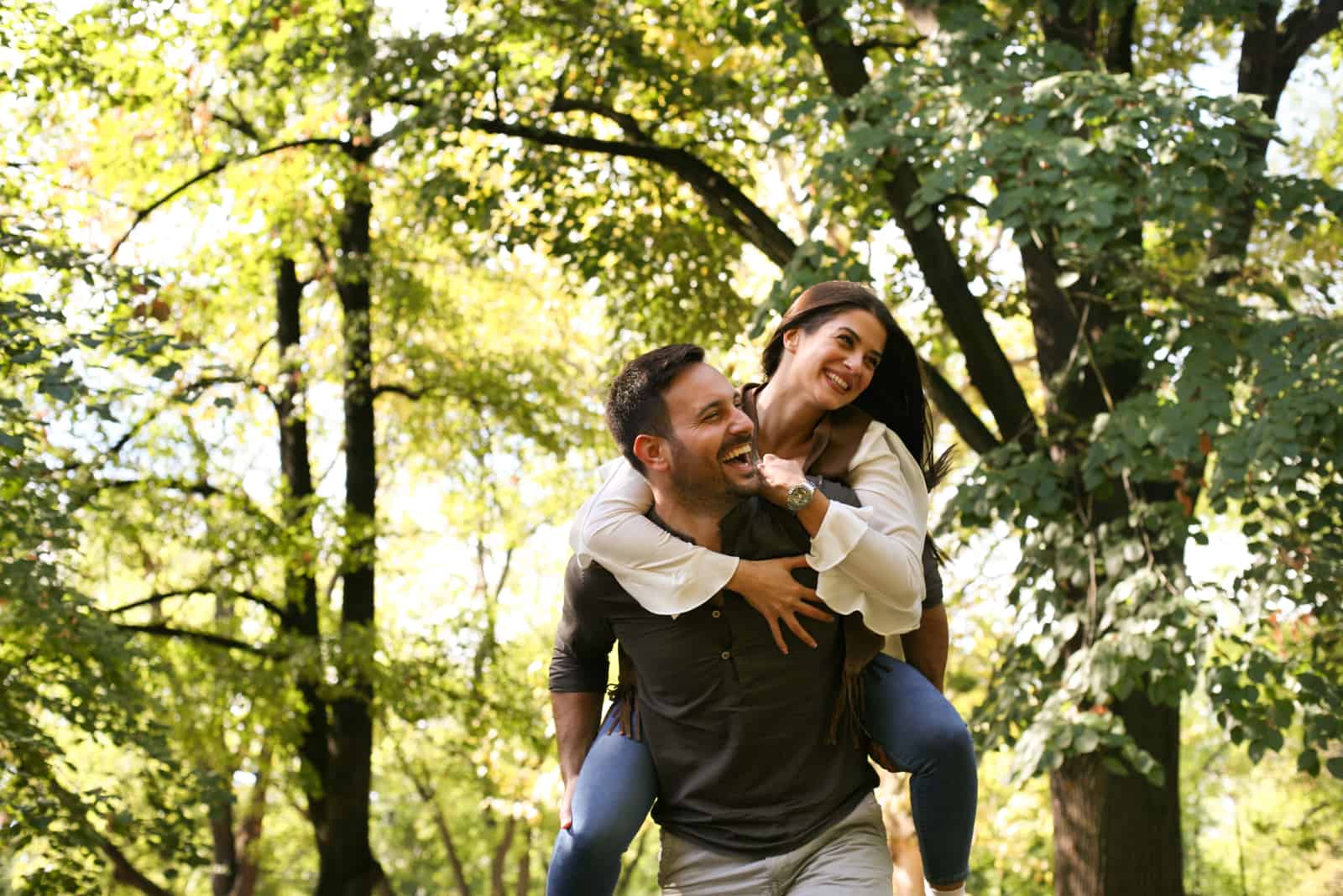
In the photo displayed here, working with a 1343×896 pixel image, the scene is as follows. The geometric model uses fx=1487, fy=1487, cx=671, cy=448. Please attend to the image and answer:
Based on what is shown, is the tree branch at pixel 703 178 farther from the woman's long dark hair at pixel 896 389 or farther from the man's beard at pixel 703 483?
the man's beard at pixel 703 483

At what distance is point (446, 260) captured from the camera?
15.8 m

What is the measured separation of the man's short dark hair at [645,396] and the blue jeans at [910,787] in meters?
0.56

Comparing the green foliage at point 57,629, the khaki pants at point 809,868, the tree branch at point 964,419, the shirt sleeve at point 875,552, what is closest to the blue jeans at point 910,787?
the khaki pants at point 809,868

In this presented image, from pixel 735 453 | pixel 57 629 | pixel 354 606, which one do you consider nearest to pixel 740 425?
pixel 735 453

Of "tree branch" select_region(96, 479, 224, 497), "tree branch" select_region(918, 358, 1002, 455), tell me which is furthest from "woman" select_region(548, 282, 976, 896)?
"tree branch" select_region(96, 479, 224, 497)

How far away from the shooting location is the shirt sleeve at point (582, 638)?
278cm

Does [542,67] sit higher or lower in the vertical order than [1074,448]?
higher

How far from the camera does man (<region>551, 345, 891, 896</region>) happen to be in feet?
8.59

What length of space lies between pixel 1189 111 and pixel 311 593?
8.75 m

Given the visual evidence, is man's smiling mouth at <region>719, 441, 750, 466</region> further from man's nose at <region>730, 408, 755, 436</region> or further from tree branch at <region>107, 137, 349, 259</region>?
tree branch at <region>107, 137, 349, 259</region>

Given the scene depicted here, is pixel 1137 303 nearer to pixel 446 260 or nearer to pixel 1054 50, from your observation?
pixel 1054 50

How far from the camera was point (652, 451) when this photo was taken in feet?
8.75

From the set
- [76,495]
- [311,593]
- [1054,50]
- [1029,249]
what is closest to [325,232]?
[311,593]

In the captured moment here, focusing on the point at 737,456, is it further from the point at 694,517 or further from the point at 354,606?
the point at 354,606
